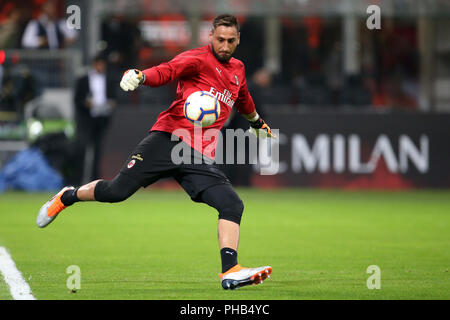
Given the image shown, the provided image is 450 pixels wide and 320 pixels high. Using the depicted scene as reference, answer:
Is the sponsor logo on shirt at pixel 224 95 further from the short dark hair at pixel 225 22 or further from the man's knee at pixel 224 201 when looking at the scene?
the man's knee at pixel 224 201

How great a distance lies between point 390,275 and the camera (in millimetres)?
8422

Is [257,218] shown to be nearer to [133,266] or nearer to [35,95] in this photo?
[133,266]

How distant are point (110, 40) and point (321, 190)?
20.0ft

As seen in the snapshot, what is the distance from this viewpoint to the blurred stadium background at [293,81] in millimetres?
19438

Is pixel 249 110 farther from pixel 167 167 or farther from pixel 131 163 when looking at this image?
pixel 131 163

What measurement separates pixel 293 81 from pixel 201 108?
591 inches

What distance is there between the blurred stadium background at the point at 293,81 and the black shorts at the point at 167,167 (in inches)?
406

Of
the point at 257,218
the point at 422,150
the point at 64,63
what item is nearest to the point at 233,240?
the point at 257,218

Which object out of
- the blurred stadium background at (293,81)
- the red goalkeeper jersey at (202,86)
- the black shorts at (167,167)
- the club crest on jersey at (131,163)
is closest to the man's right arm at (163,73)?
the red goalkeeper jersey at (202,86)

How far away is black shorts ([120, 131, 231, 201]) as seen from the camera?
8.05 metres

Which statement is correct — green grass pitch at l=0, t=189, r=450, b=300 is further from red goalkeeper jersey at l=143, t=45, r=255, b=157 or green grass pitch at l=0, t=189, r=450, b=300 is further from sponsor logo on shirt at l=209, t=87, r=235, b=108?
sponsor logo on shirt at l=209, t=87, r=235, b=108

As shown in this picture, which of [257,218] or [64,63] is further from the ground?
[64,63]

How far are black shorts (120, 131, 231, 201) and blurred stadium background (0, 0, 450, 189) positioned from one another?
10.3 meters

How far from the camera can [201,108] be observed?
7.91 meters
